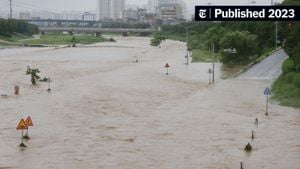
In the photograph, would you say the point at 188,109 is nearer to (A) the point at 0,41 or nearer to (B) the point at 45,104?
(B) the point at 45,104

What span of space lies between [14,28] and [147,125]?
111375mm

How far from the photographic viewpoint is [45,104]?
3234 centimetres

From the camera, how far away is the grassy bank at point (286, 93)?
105ft

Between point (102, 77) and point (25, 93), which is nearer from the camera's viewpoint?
point (25, 93)

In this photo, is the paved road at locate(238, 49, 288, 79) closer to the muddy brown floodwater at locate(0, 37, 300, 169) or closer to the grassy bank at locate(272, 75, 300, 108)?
the muddy brown floodwater at locate(0, 37, 300, 169)

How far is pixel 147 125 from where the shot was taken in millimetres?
25969

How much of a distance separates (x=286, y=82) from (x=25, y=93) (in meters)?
17.2

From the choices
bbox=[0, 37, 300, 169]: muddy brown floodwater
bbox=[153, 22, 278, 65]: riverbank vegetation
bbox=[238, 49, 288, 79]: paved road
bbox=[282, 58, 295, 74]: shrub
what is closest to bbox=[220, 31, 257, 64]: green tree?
bbox=[153, 22, 278, 65]: riverbank vegetation

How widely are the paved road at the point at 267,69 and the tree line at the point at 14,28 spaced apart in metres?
79.4

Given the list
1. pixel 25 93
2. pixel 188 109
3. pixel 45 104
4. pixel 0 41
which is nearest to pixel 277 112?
pixel 188 109

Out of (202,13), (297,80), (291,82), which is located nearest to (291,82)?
(291,82)

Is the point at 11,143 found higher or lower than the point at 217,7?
lower

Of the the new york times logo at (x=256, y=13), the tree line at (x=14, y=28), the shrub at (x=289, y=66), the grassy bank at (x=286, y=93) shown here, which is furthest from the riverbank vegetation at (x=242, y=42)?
the tree line at (x=14, y=28)

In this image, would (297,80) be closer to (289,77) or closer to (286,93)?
(286,93)
